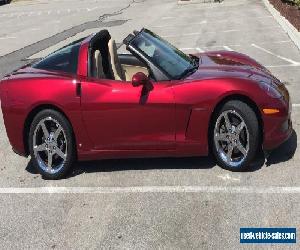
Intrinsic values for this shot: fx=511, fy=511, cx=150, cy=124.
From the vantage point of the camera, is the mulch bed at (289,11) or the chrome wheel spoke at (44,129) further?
the mulch bed at (289,11)

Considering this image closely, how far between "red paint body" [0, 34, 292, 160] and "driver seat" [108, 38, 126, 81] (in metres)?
0.41

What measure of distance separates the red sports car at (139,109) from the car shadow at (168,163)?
0.69ft

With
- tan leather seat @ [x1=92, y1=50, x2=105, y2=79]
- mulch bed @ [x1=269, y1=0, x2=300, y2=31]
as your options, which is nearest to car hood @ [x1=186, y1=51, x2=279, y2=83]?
tan leather seat @ [x1=92, y1=50, x2=105, y2=79]

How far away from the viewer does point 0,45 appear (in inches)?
813

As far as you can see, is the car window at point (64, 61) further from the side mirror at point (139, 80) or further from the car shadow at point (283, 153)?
the car shadow at point (283, 153)

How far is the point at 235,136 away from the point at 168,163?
98 centimetres

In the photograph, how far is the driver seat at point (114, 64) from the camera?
21.0 ft

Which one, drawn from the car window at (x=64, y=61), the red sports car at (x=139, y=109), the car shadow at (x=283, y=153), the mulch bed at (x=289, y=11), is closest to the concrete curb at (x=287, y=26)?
the mulch bed at (x=289, y=11)

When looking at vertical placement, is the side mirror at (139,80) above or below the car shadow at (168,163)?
above

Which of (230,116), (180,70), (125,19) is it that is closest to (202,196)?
(230,116)

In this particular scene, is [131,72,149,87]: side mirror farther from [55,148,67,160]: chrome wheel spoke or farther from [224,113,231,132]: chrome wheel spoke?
[55,148,67,160]: chrome wheel spoke

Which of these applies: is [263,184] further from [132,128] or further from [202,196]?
[132,128]

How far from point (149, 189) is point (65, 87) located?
1.54 meters

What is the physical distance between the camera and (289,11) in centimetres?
2055
